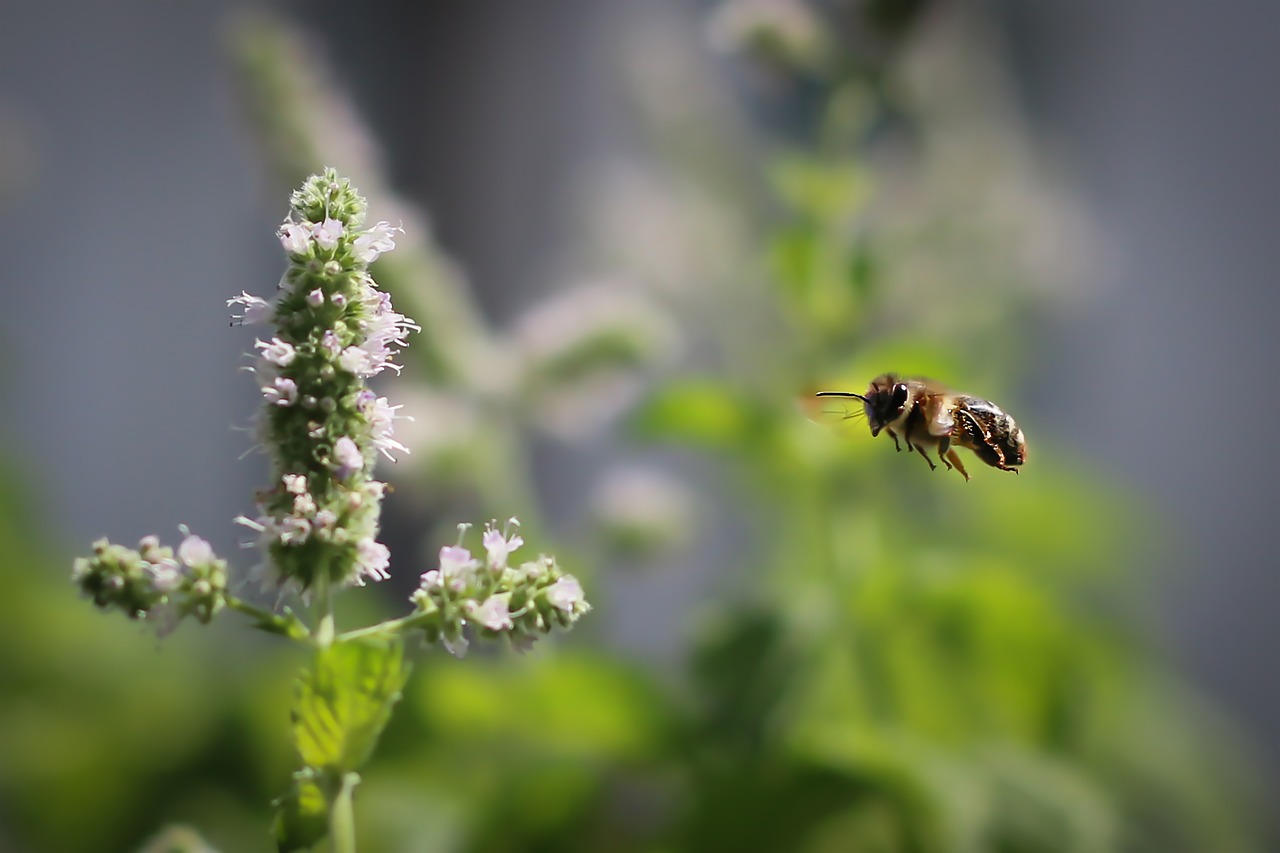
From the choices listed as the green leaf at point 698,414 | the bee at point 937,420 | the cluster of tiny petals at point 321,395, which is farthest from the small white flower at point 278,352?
the green leaf at point 698,414

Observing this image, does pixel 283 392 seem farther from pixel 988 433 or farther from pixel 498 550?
pixel 988 433

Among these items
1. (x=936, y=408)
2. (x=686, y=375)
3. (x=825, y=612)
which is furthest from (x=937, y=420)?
(x=686, y=375)

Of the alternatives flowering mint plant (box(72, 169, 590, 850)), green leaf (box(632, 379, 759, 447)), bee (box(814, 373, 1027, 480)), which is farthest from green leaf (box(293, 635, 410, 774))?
green leaf (box(632, 379, 759, 447))

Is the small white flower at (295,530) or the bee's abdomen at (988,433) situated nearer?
the small white flower at (295,530)

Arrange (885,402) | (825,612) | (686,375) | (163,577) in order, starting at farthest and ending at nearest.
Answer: (686,375)
(825,612)
(885,402)
(163,577)

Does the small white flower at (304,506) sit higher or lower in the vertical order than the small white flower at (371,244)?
lower

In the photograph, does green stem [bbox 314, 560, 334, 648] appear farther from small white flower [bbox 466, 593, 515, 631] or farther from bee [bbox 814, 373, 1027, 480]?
bee [bbox 814, 373, 1027, 480]

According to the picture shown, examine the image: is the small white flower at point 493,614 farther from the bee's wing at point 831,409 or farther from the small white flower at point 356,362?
the bee's wing at point 831,409
